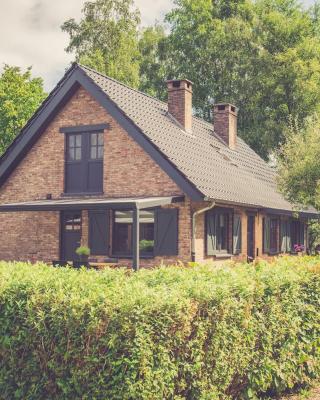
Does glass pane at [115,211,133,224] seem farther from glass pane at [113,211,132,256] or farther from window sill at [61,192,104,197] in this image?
window sill at [61,192,104,197]

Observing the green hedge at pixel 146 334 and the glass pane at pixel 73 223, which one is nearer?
the green hedge at pixel 146 334

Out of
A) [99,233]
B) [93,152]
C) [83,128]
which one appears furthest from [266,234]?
[83,128]

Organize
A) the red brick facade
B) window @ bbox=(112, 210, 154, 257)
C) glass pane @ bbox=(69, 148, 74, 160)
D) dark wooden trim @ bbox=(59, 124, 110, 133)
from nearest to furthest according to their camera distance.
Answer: window @ bbox=(112, 210, 154, 257) < the red brick facade < dark wooden trim @ bbox=(59, 124, 110, 133) < glass pane @ bbox=(69, 148, 74, 160)

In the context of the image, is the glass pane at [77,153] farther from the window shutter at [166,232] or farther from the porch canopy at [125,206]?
the window shutter at [166,232]

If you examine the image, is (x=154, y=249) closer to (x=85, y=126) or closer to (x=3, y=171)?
(x=85, y=126)

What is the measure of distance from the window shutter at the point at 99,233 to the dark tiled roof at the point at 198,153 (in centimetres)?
302

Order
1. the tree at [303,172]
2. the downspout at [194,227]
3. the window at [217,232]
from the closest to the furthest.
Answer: the downspout at [194,227] → the window at [217,232] → the tree at [303,172]

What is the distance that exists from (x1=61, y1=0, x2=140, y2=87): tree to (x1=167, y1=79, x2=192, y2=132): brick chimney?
15.9 metres

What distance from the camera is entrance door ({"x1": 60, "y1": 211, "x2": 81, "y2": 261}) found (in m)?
19.3

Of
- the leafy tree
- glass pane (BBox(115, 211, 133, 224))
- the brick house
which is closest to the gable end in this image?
the brick house

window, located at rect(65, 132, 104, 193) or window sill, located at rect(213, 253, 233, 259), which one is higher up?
window, located at rect(65, 132, 104, 193)

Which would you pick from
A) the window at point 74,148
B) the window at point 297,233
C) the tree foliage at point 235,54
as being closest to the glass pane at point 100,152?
the window at point 74,148

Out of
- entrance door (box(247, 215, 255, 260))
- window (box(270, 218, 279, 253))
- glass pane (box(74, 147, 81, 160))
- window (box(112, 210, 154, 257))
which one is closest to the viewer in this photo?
window (box(112, 210, 154, 257))

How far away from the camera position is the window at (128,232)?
17.7 meters
